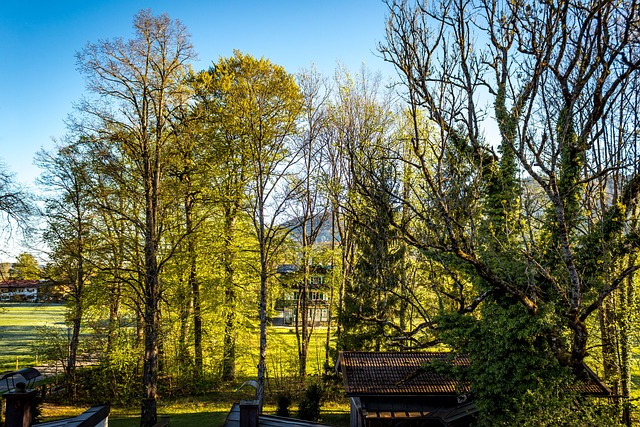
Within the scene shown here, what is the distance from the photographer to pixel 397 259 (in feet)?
61.0

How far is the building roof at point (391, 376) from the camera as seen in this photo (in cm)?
1256

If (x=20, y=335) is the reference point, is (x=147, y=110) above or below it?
above

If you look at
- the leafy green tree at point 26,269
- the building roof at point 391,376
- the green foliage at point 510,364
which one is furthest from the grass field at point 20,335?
the green foliage at point 510,364

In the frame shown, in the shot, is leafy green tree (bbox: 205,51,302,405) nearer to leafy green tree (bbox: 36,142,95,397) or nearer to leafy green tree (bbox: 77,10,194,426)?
leafy green tree (bbox: 77,10,194,426)

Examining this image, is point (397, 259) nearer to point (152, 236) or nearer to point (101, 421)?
point (152, 236)

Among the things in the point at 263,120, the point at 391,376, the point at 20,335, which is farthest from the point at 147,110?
the point at 20,335

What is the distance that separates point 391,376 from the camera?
13.3 meters

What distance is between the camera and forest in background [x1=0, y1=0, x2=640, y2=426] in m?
7.61

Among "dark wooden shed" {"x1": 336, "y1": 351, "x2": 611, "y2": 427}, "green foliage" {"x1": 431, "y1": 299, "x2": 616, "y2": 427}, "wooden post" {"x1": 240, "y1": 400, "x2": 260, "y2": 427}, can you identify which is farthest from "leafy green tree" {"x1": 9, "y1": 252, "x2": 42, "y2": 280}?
"green foliage" {"x1": 431, "y1": 299, "x2": 616, "y2": 427}

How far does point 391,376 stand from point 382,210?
21.6 feet

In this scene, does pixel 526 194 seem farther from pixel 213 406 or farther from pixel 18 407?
pixel 213 406

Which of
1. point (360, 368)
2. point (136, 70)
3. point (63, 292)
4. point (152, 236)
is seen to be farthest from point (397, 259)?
point (63, 292)

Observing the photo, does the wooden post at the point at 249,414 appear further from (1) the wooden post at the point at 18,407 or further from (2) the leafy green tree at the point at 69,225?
(2) the leafy green tree at the point at 69,225

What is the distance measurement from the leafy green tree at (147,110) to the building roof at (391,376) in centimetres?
606
